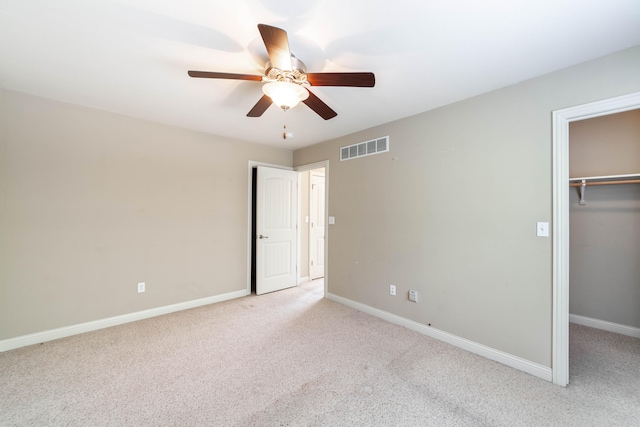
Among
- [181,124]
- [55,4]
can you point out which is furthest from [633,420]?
[181,124]

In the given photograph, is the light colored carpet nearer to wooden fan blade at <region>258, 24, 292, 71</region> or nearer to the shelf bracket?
the shelf bracket

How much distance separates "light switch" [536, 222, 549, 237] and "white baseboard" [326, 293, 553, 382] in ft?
3.50

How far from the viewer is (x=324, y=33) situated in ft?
5.33

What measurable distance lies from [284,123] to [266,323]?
8.12 ft

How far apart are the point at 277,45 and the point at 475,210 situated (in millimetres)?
2224

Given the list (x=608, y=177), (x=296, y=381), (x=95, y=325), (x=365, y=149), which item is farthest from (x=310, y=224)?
(x=608, y=177)

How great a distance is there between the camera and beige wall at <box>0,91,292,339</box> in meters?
2.49

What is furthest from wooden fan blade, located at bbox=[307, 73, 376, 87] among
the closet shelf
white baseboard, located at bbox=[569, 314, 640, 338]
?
white baseboard, located at bbox=[569, 314, 640, 338]

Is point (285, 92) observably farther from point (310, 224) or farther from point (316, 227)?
point (316, 227)

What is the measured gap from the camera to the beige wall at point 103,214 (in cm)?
249

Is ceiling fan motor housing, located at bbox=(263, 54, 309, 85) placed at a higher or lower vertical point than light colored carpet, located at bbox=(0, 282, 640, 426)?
higher

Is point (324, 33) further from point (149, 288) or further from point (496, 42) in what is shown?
point (149, 288)

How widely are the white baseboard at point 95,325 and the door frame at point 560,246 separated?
3779 mm

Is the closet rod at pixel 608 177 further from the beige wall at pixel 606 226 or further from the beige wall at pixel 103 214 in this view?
the beige wall at pixel 103 214
